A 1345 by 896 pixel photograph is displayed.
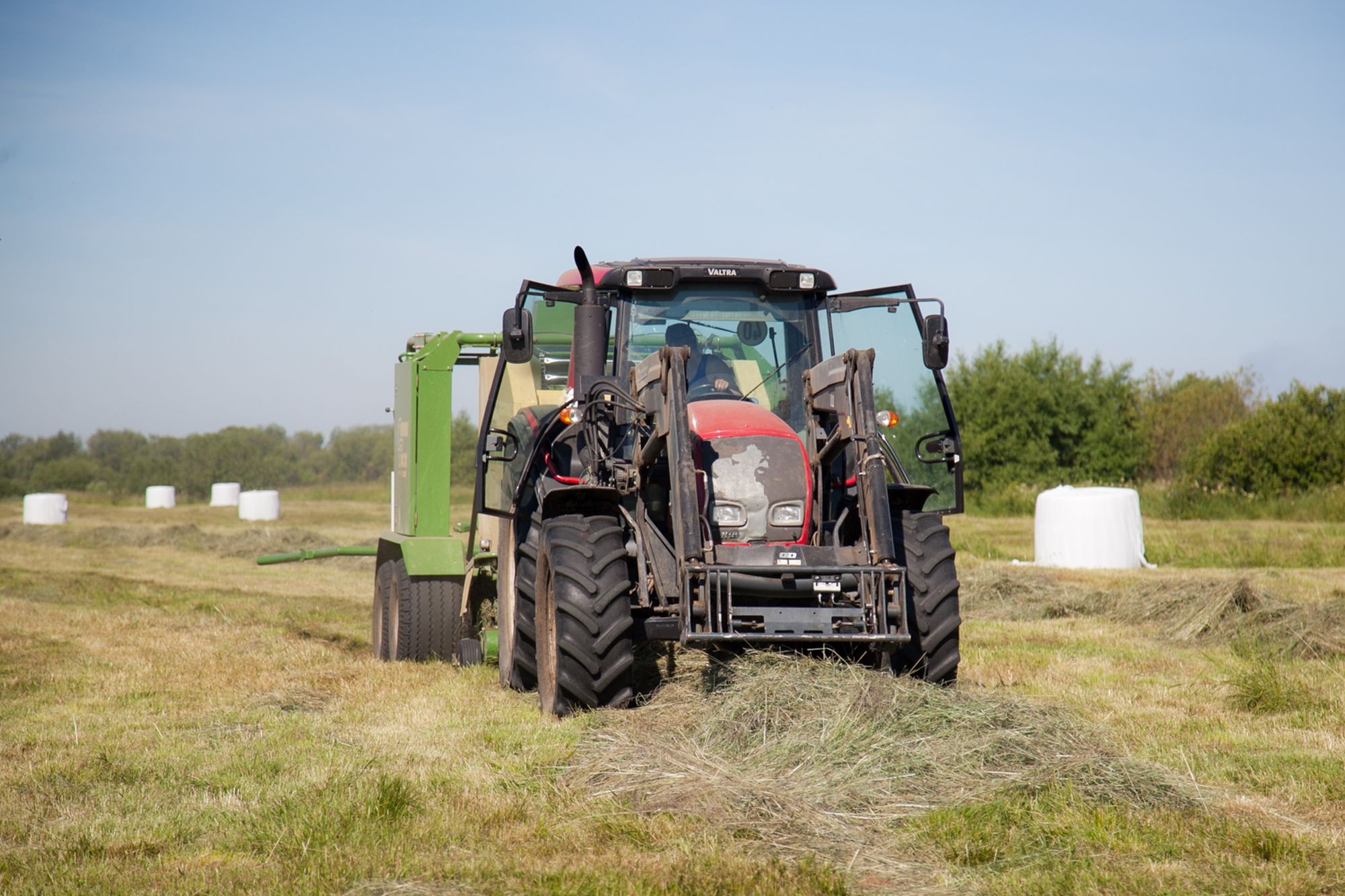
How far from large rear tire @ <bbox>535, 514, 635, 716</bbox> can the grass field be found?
0.17 metres

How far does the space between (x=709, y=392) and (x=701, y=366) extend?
19cm

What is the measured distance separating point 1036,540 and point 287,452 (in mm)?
59201

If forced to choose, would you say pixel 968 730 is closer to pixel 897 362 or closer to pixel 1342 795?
pixel 1342 795

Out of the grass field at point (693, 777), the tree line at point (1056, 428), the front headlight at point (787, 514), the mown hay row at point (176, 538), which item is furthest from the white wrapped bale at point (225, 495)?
the front headlight at point (787, 514)

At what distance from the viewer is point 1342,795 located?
16.4ft

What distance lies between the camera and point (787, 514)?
249 inches

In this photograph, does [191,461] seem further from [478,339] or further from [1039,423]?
[478,339]

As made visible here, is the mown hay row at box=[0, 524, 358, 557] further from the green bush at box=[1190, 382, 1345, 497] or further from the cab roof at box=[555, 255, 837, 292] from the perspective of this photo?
the green bush at box=[1190, 382, 1345, 497]

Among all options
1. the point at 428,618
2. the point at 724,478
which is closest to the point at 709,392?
the point at 724,478

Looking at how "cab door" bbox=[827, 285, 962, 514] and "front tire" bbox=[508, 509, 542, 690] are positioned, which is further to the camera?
"cab door" bbox=[827, 285, 962, 514]

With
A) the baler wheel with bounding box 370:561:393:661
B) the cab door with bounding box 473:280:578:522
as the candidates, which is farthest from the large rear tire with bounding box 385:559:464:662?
the cab door with bounding box 473:280:578:522

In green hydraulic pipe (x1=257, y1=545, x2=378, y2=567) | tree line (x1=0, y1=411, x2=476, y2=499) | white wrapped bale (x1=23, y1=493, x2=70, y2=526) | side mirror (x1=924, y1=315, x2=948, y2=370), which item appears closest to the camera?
side mirror (x1=924, y1=315, x2=948, y2=370)

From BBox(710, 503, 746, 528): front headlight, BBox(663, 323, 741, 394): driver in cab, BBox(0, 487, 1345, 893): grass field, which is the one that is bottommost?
BBox(0, 487, 1345, 893): grass field

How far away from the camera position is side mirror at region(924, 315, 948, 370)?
7.10m
